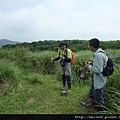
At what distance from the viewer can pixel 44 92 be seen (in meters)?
6.71

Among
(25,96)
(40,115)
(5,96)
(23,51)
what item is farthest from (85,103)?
(23,51)

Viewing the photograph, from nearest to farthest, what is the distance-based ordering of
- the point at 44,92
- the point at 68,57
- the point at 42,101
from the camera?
the point at 42,101 < the point at 68,57 < the point at 44,92

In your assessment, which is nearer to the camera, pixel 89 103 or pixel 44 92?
pixel 89 103

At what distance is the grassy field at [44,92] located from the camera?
4.96 metres

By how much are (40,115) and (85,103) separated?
1212 mm

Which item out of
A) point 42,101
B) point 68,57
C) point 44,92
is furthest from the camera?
point 44,92

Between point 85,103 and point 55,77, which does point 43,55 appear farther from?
point 85,103

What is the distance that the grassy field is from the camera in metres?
4.96

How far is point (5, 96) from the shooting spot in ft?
20.7

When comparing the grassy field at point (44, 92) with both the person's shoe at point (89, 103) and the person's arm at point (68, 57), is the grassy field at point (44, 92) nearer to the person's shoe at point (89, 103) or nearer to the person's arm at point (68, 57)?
the person's shoe at point (89, 103)

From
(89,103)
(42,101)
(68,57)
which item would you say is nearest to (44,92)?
(42,101)

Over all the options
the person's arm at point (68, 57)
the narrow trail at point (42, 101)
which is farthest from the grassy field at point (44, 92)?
the person's arm at point (68, 57)

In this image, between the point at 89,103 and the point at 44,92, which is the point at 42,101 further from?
the point at 89,103

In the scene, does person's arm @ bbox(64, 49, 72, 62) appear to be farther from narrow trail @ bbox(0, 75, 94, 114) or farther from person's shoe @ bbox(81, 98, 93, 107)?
person's shoe @ bbox(81, 98, 93, 107)
